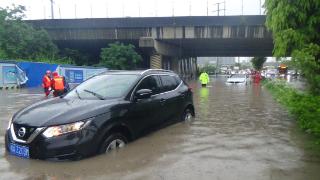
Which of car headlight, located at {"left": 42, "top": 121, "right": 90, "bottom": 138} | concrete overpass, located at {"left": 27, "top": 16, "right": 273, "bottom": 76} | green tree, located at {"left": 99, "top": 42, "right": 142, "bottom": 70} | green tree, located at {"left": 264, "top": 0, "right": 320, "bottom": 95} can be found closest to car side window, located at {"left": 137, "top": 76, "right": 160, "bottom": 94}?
car headlight, located at {"left": 42, "top": 121, "right": 90, "bottom": 138}

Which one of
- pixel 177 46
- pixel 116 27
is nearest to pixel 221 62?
pixel 177 46

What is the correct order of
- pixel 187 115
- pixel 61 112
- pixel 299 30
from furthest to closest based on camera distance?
pixel 299 30
pixel 187 115
pixel 61 112

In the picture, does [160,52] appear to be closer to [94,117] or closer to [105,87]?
[105,87]

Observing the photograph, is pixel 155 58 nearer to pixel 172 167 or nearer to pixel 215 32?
pixel 215 32

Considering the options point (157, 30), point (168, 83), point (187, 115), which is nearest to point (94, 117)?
point (168, 83)

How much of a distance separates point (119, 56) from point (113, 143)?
3369 cm

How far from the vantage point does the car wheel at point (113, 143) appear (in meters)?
6.36

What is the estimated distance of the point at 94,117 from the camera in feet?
20.5

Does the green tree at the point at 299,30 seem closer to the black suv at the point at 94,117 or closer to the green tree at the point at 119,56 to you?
the black suv at the point at 94,117

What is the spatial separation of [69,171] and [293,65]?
727cm

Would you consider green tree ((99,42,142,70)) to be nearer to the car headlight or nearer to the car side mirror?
the car side mirror

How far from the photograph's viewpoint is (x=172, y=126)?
896 centimetres

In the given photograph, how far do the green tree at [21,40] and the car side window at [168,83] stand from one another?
31754 mm

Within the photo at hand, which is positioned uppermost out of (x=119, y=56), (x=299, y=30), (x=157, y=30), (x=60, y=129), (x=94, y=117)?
(x=157, y=30)
